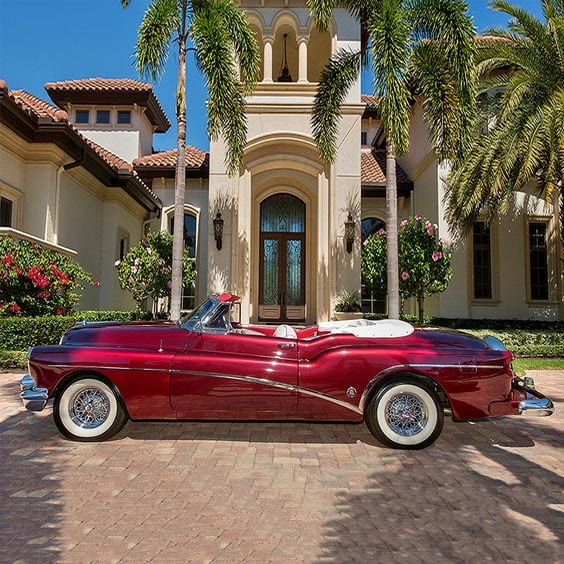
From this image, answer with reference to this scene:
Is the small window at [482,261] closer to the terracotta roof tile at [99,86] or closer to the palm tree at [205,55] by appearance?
the palm tree at [205,55]

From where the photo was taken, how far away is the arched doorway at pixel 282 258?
47.3 feet

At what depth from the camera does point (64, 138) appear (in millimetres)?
10414

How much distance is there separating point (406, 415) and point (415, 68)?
307 inches

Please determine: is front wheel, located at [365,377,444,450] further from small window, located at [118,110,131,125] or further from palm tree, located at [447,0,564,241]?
small window, located at [118,110,131,125]

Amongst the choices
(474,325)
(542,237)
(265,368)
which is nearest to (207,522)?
(265,368)

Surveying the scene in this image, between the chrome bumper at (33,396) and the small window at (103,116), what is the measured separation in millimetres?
16474

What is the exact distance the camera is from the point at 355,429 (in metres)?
4.90

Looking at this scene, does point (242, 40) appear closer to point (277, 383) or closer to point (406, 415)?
point (277, 383)

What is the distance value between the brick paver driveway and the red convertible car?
0.32 metres

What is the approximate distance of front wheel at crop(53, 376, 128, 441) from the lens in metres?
4.20

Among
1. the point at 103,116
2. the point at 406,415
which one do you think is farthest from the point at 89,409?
the point at 103,116

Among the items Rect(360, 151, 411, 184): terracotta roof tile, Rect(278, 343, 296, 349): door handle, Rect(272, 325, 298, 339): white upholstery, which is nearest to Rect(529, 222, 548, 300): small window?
Rect(360, 151, 411, 184): terracotta roof tile

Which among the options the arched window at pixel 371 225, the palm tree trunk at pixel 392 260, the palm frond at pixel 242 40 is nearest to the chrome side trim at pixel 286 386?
the palm tree trunk at pixel 392 260

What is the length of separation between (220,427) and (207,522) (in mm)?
2134
